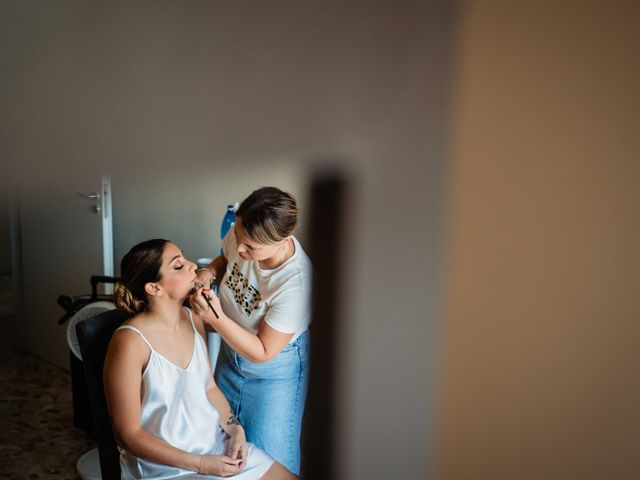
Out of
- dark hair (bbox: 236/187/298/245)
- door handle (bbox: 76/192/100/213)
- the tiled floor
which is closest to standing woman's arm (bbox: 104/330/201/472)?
dark hair (bbox: 236/187/298/245)

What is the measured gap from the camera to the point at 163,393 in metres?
0.87

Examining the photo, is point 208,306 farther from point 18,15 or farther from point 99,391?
point 18,15

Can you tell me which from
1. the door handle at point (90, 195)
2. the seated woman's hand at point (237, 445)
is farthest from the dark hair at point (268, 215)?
the door handle at point (90, 195)

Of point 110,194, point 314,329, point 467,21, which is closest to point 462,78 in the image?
point 467,21

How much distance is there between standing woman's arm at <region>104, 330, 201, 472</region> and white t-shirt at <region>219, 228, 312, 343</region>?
182 mm

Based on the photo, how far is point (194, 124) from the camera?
2.51 ft

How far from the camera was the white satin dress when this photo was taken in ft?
2.83

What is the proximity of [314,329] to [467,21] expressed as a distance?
1.24ft

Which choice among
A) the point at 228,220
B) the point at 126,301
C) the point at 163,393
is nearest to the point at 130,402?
the point at 163,393

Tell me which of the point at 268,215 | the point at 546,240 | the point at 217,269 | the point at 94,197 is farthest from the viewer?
the point at 94,197

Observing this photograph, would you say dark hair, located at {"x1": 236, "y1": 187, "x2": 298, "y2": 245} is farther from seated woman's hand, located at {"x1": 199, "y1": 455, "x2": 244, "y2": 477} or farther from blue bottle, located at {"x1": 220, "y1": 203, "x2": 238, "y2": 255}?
seated woman's hand, located at {"x1": 199, "y1": 455, "x2": 244, "y2": 477}

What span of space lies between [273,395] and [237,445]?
0.10m

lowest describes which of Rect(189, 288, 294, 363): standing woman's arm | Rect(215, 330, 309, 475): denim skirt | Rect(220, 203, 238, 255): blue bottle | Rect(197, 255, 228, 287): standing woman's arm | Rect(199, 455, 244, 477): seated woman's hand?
Rect(199, 455, 244, 477): seated woman's hand

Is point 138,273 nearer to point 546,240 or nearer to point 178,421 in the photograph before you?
point 178,421
